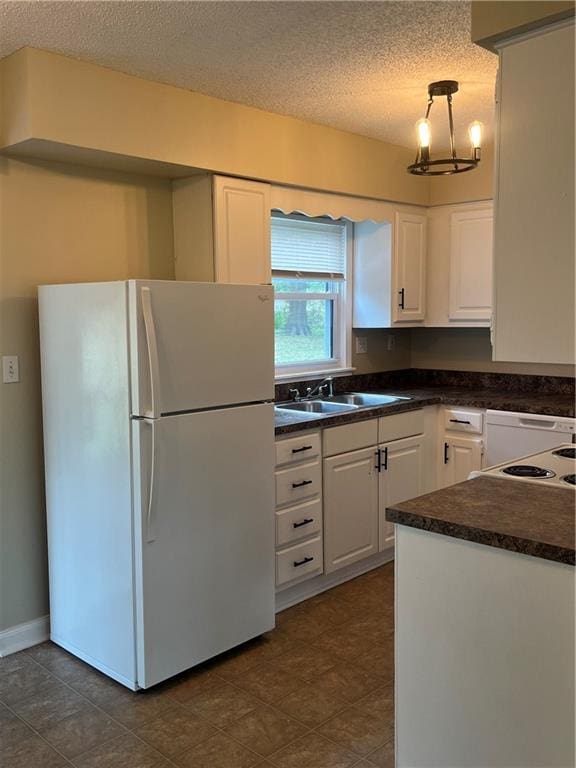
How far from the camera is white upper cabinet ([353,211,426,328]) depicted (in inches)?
171

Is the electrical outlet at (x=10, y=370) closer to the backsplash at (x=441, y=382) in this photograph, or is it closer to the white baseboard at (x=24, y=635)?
the white baseboard at (x=24, y=635)

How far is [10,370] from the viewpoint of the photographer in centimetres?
291

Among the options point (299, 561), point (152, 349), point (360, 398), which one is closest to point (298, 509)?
point (299, 561)

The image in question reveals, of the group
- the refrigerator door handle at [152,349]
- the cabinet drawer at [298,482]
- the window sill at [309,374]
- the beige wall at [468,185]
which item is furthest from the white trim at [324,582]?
the beige wall at [468,185]

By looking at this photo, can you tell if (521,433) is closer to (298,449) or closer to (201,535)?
(298,449)

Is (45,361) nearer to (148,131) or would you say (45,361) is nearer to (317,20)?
(148,131)

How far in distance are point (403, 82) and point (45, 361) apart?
195 centimetres

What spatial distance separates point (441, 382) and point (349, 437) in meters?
1.52

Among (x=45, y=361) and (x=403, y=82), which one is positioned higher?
(x=403, y=82)

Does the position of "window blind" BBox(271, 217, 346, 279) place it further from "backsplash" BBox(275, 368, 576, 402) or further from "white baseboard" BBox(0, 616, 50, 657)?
"white baseboard" BBox(0, 616, 50, 657)

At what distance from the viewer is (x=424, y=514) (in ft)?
5.72

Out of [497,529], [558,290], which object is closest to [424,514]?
[497,529]

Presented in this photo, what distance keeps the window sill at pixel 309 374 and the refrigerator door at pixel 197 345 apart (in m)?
1.05

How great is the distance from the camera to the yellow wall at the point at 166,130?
2664 millimetres
